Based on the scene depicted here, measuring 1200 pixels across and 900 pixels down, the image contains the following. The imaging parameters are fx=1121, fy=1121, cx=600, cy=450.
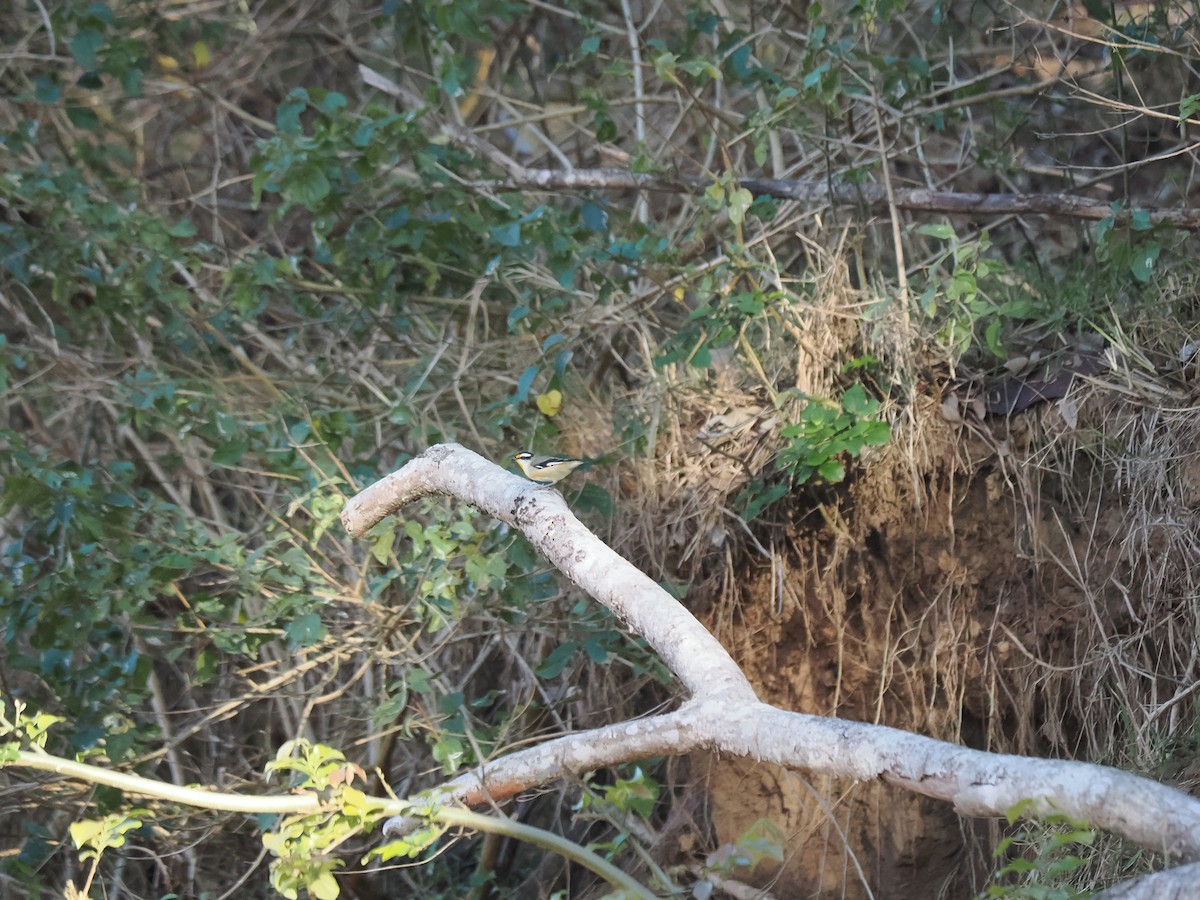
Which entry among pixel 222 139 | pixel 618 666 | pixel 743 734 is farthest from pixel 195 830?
pixel 222 139

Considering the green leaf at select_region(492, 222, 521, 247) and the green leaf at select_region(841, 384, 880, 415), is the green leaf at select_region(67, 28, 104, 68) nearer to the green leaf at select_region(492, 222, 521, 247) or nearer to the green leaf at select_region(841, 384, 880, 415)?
the green leaf at select_region(492, 222, 521, 247)

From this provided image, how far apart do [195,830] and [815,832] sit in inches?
83.3

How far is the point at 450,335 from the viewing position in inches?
189

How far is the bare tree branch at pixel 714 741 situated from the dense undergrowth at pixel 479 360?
28 centimetres

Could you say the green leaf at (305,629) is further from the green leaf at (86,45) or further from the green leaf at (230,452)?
the green leaf at (86,45)

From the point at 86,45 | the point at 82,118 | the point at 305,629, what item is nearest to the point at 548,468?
the point at 305,629

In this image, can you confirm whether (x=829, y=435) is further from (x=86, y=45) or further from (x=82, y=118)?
(x=82, y=118)

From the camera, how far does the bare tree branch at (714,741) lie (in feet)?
5.11

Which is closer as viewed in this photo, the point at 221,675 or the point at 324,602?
the point at 324,602

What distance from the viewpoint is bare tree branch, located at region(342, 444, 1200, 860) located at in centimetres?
156

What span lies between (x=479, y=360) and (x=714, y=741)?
8.93ft

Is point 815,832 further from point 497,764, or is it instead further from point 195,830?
point 195,830

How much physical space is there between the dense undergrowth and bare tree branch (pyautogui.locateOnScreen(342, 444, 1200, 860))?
0.28 m

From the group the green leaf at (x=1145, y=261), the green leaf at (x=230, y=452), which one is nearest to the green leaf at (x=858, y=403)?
the green leaf at (x=1145, y=261)
